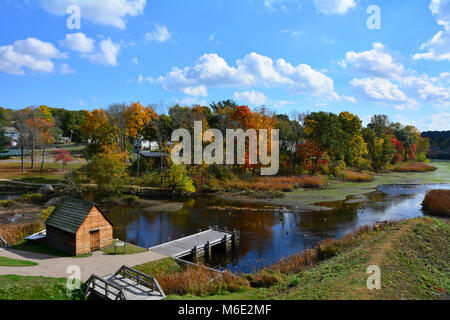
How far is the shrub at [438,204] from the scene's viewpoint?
37.8m

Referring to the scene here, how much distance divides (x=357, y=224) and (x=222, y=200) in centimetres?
2096

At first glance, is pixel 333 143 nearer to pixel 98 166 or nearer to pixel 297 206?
pixel 297 206

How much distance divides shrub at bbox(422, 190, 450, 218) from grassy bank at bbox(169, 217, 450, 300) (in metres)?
12.9

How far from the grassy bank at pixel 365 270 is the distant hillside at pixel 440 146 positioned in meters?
152

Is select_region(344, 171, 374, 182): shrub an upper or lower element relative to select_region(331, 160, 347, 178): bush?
lower

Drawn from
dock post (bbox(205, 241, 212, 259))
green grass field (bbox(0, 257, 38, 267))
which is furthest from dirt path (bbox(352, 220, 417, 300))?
green grass field (bbox(0, 257, 38, 267))

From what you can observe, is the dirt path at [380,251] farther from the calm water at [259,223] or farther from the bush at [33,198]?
the bush at [33,198]

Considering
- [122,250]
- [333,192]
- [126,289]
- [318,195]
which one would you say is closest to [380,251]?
[126,289]

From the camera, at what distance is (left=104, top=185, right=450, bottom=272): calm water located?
26.3m

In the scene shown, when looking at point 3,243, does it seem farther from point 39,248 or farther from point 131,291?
point 131,291

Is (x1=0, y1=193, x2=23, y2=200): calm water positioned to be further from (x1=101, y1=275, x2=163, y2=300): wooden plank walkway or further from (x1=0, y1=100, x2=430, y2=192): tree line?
(x1=101, y1=275, x2=163, y2=300): wooden plank walkway

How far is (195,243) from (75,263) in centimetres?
968

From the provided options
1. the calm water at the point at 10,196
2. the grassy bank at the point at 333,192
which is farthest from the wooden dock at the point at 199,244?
the calm water at the point at 10,196
